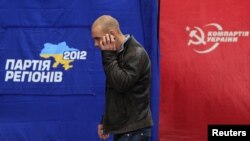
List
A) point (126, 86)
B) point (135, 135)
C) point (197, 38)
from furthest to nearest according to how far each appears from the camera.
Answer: point (197, 38), point (135, 135), point (126, 86)

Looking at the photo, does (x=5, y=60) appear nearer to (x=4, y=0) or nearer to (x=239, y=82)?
(x=4, y=0)

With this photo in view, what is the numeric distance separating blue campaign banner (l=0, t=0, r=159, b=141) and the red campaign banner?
159mm

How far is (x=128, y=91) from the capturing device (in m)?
2.90

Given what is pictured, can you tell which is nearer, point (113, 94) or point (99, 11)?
point (113, 94)

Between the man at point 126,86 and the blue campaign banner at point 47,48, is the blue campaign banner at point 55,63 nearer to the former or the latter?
the blue campaign banner at point 47,48

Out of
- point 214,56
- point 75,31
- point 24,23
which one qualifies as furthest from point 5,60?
point 214,56

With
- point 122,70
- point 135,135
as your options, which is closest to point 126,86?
point 122,70

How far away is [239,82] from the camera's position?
5.24 m

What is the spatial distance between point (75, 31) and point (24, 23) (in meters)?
0.55

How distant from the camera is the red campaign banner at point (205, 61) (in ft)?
17.1

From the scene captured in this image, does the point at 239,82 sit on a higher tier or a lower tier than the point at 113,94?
higher

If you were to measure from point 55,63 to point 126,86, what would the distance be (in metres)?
2.55

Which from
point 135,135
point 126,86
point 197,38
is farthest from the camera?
point 197,38

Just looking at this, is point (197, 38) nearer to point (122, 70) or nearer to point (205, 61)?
point (205, 61)
